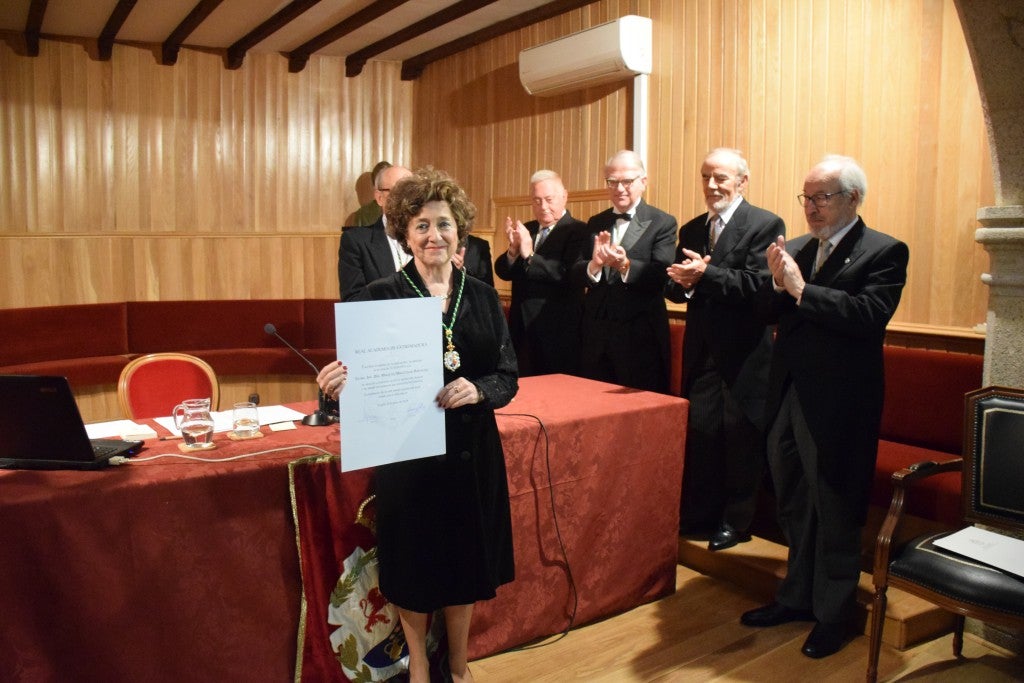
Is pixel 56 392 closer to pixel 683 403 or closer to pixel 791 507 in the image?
pixel 683 403

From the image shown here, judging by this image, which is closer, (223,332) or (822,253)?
(822,253)

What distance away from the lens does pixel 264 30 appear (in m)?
5.97

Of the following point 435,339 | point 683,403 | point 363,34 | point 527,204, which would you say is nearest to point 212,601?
point 435,339

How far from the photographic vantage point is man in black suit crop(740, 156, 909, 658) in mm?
2633

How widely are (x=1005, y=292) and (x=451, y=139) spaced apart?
192 inches

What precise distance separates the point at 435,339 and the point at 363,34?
502cm

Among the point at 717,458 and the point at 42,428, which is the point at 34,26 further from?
the point at 717,458

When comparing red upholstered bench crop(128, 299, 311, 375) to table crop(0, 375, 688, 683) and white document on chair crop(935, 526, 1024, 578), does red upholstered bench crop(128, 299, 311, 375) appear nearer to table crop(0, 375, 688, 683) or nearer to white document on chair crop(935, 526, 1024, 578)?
table crop(0, 375, 688, 683)

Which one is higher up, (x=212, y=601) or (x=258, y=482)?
(x=258, y=482)

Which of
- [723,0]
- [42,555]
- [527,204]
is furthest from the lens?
[527,204]

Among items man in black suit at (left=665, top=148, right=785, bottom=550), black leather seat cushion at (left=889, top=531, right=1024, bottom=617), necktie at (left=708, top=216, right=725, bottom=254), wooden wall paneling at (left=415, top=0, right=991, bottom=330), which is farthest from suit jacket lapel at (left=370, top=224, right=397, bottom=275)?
black leather seat cushion at (left=889, top=531, right=1024, bottom=617)

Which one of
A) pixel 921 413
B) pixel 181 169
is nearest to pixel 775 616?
pixel 921 413

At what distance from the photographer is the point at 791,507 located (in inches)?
115

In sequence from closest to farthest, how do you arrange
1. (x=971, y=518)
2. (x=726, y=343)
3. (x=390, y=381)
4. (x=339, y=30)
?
(x=390, y=381), (x=971, y=518), (x=726, y=343), (x=339, y=30)
